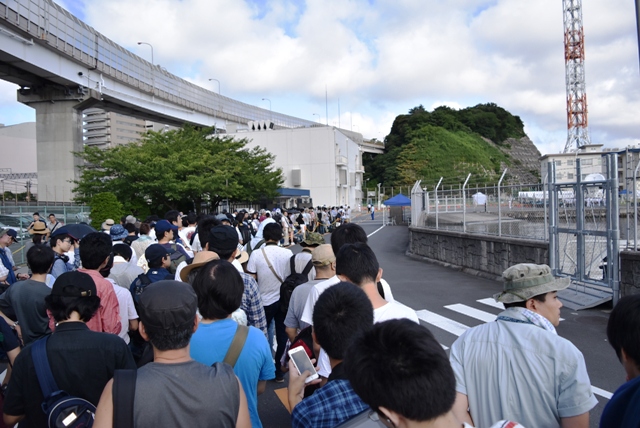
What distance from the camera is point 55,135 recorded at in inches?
1342

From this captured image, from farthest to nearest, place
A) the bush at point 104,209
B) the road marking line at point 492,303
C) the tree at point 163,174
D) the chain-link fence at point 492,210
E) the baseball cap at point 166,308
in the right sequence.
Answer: the tree at point 163,174 → the bush at point 104,209 → the chain-link fence at point 492,210 → the road marking line at point 492,303 → the baseball cap at point 166,308

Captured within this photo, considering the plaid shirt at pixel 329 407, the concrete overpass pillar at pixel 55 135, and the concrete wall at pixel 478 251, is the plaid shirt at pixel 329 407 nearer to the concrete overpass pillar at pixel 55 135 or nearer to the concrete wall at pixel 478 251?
the concrete wall at pixel 478 251

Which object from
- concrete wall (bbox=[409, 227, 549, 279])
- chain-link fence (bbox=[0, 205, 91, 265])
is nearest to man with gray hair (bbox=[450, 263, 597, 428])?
concrete wall (bbox=[409, 227, 549, 279])

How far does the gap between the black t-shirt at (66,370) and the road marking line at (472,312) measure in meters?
6.81

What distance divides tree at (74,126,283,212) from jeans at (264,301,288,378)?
73.1 feet

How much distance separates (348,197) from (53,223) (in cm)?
5127

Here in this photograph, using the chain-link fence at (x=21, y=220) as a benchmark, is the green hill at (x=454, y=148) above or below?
above

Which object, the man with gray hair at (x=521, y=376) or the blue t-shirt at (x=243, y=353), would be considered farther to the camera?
the blue t-shirt at (x=243, y=353)

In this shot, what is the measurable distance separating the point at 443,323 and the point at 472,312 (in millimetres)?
1029

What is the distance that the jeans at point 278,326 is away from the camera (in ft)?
16.8

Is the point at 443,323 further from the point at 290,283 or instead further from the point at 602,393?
the point at 290,283

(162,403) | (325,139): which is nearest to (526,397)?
(162,403)

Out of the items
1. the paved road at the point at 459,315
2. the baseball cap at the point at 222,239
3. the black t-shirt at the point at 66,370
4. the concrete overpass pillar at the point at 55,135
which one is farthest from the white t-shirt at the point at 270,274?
the concrete overpass pillar at the point at 55,135

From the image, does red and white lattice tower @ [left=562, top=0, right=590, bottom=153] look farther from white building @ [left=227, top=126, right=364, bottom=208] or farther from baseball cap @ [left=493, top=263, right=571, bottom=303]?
baseball cap @ [left=493, top=263, right=571, bottom=303]
